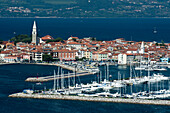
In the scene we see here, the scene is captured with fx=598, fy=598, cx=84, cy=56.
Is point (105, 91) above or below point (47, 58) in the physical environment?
below

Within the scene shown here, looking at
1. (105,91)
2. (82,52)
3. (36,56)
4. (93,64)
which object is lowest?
(93,64)

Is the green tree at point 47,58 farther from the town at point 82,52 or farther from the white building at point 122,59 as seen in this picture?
the white building at point 122,59

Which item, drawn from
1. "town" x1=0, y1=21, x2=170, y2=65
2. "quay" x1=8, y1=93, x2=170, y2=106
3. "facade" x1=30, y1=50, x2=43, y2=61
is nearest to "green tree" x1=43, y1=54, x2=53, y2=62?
"town" x1=0, y1=21, x2=170, y2=65

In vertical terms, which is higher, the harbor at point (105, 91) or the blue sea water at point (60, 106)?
the harbor at point (105, 91)

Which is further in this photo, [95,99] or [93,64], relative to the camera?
[93,64]

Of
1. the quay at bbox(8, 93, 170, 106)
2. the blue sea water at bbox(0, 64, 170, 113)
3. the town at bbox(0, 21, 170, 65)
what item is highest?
the town at bbox(0, 21, 170, 65)

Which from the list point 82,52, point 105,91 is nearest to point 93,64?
point 82,52

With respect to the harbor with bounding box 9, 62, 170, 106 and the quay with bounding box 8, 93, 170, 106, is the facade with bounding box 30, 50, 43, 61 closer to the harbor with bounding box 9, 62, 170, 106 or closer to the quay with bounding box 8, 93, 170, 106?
the harbor with bounding box 9, 62, 170, 106

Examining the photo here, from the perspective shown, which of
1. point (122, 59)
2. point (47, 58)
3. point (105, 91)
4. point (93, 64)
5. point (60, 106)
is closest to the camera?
point (60, 106)

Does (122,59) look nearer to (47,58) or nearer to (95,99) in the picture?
(47,58)

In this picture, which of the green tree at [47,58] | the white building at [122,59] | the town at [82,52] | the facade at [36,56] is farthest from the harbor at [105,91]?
the facade at [36,56]
